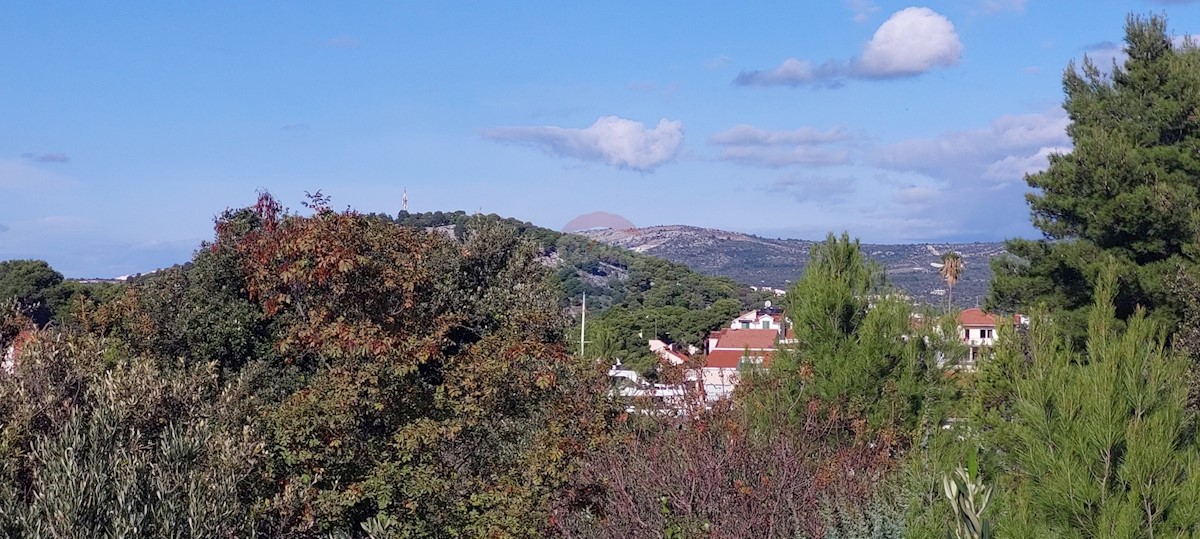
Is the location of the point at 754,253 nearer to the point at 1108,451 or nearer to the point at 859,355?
the point at 859,355

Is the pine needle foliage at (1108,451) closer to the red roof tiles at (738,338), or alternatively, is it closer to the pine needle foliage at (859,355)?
the pine needle foliage at (859,355)

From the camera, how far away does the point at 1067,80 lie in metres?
22.5

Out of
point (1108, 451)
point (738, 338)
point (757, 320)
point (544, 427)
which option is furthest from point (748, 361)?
point (757, 320)

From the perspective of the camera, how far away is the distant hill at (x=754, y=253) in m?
134

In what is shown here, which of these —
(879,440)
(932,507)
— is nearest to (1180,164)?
(879,440)

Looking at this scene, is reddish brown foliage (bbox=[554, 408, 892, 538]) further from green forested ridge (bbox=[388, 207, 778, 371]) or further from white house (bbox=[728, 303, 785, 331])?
white house (bbox=[728, 303, 785, 331])

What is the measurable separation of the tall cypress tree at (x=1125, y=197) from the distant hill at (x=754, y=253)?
103568mm

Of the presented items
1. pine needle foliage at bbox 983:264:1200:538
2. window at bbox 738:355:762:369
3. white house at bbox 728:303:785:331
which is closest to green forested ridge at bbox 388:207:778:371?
white house at bbox 728:303:785:331

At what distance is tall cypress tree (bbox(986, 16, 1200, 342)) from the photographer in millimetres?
18172

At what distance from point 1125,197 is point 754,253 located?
6064 inches

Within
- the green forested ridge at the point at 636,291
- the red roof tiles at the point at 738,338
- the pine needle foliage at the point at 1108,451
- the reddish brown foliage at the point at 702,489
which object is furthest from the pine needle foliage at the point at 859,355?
the red roof tiles at the point at 738,338

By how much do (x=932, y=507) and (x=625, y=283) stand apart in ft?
363

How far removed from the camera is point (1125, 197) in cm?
1858

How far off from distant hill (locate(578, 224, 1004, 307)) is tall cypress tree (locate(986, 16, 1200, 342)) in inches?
4077
